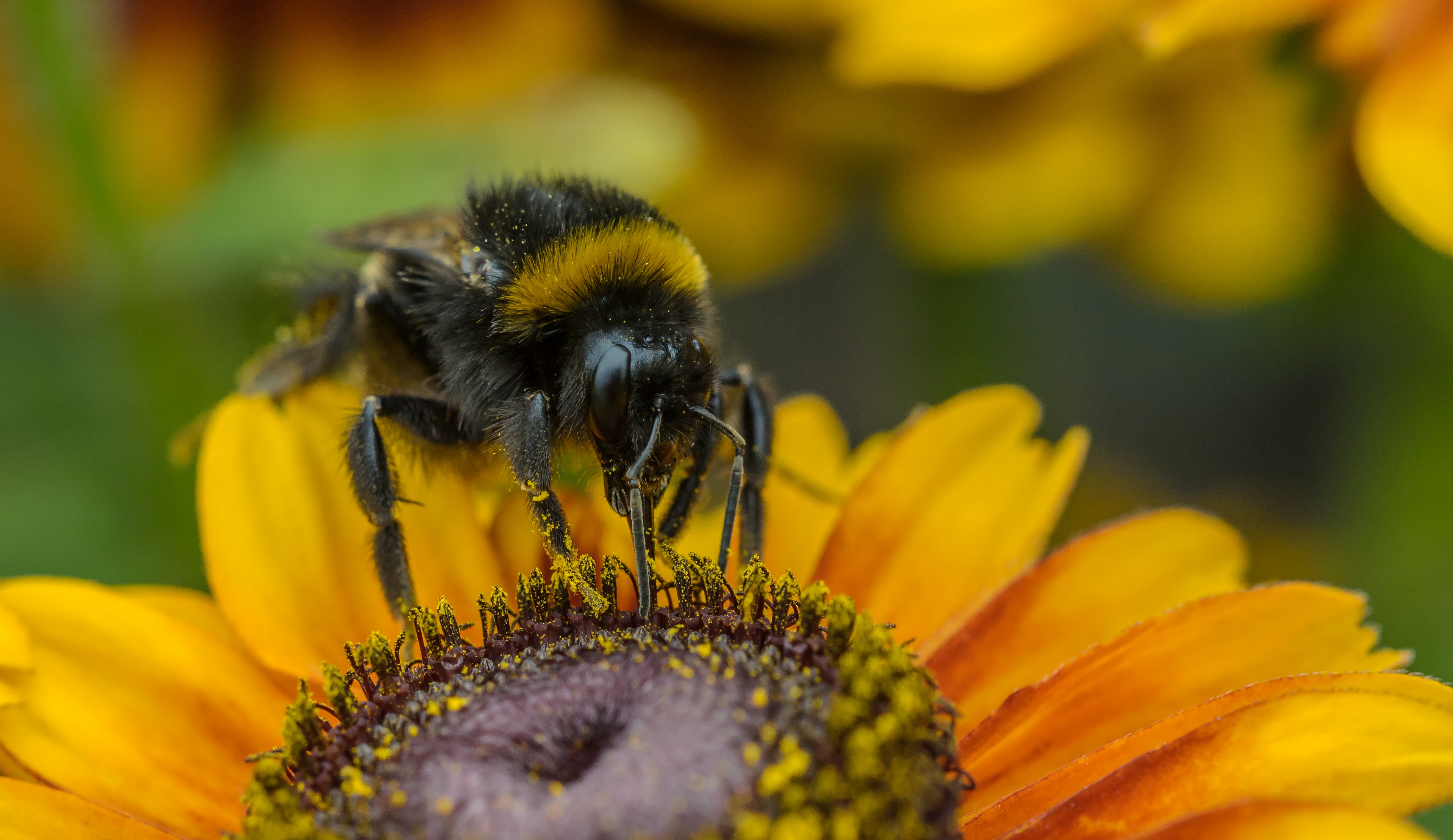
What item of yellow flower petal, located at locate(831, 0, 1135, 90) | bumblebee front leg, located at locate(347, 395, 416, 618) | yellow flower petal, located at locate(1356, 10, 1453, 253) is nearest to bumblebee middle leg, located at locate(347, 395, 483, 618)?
bumblebee front leg, located at locate(347, 395, 416, 618)

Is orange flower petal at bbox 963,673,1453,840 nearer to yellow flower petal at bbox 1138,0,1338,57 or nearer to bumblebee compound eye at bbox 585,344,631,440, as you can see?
bumblebee compound eye at bbox 585,344,631,440

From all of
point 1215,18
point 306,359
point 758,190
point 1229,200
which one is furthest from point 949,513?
point 758,190

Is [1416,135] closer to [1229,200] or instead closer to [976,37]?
[976,37]

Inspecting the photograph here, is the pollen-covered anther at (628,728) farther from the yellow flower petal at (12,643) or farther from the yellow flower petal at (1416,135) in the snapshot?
the yellow flower petal at (1416,135)

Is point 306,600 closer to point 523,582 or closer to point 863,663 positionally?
point 523,582

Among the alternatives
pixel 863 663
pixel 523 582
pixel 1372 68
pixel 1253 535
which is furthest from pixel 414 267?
pixel 1253 535

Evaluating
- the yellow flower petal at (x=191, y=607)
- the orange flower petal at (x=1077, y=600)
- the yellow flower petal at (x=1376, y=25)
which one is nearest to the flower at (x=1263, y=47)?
the yellow flower petal at (x=1376, y=25)
